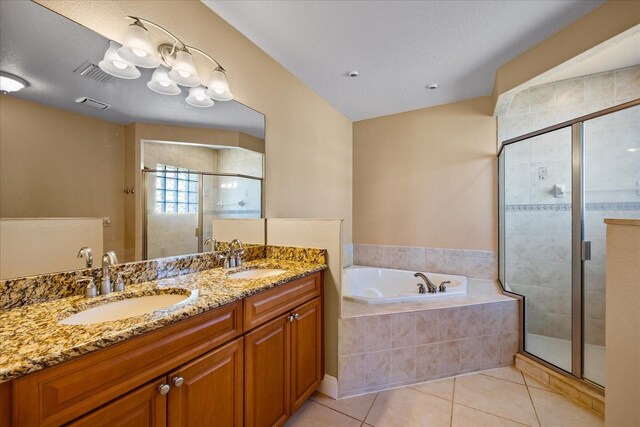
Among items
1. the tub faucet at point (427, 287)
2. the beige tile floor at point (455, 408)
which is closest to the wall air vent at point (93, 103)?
the beige tile floor at point (455, 408)

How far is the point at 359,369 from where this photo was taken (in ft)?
6.16

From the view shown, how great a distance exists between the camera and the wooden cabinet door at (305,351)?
1556mm

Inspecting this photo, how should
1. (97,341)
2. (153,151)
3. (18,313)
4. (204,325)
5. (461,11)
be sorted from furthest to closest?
(461,11), (153,151), (204,325), (18,313), (97,341)

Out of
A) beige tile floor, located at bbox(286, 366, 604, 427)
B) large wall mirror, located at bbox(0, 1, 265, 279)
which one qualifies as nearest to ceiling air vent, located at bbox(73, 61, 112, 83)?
large wall mirror, located at bbox(0, 1, 265, 279)

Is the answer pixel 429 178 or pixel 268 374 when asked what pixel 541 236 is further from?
pixel 268 374

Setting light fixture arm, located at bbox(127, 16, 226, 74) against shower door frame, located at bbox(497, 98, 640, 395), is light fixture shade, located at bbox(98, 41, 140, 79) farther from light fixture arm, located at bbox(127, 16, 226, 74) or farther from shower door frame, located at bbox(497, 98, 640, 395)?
shower door frame, located at bbox(497, 98, 640, 395)

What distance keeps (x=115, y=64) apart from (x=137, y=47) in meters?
0.13

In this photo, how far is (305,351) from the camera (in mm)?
1654

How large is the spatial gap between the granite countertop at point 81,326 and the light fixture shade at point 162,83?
1.01 meters

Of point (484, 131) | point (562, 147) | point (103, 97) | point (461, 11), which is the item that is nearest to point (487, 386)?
point (562, 147)

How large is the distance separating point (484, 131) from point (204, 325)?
3.13 metres

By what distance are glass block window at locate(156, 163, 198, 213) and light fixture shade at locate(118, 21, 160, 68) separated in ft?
1.65

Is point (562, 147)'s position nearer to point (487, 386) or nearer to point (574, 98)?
point (574, 98)

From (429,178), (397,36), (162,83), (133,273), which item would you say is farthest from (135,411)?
(429,178)
